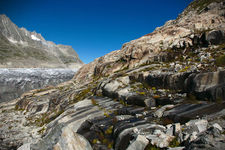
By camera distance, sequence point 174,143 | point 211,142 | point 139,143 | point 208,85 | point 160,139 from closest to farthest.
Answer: point 211,142 < point 174,143 < point 160,139 < point 139,143 < point 208,85

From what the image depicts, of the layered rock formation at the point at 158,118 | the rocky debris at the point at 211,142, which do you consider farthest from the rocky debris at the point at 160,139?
the rocky debris at the point at 211,142

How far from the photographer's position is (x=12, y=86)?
96312 mm

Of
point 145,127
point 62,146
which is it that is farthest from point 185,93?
point 62,146

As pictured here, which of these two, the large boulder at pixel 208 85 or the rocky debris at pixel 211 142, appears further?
the large boulder at pixel 208 85

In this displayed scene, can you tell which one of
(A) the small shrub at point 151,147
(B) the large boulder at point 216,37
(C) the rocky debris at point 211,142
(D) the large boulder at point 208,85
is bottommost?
(A) the small shrub at point 151,147

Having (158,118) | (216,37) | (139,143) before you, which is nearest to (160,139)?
(139,143)

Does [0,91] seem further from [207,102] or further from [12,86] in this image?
[207,102]

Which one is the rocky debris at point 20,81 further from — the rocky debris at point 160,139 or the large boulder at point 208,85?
the large boulder at point 208,85

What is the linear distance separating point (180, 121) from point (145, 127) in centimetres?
220

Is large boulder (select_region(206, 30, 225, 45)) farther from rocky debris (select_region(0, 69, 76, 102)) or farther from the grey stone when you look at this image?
rocky debris (select_region(0, 69, 76, 102))

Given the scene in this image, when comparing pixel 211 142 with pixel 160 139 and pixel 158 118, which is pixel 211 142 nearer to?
pixel 160 139

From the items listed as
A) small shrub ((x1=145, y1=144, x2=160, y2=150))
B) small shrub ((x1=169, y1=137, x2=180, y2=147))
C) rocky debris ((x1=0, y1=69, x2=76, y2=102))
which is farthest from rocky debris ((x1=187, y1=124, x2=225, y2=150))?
rocky debris ((x1=0, y1=69, x2=76, y2=102))

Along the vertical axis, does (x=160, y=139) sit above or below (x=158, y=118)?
below

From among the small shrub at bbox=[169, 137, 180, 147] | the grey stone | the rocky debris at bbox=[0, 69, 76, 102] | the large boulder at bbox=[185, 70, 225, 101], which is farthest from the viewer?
the rocky debris at bbox=[0, 69, 76, 102]
